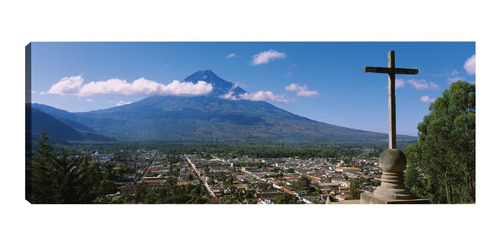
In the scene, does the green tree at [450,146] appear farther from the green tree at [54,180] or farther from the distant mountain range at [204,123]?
the distant mountain range at [204,123]

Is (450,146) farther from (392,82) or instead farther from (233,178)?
(233,178)

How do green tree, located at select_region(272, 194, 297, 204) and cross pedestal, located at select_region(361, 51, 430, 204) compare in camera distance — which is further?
green tree, located at select_region(272, 194, 297, 204)

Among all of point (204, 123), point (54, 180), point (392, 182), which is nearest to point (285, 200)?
point (392, 182)

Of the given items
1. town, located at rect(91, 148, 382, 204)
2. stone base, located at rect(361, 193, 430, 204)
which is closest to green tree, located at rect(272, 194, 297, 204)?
town, located at rect(91, 148, 382, 204)

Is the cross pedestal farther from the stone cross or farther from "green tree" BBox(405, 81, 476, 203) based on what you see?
"green tree" BBox(405, 81, 476, 203)

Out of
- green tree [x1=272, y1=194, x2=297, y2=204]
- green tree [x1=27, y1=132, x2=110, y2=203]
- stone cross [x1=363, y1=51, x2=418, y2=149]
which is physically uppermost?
stone cross [x1=363, y1=51, x2=418, y2=149]

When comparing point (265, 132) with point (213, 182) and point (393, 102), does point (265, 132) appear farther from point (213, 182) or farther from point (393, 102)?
point (393, 102)

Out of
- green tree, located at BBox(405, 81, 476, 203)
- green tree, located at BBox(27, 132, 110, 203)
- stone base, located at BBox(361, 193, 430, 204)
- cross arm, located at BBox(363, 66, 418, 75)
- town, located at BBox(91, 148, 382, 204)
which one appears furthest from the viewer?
town, located at BBox(91, 148, 382, 204)

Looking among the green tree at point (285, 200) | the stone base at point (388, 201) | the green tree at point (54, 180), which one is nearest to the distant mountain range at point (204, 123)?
the green tree at point (54, 180)
